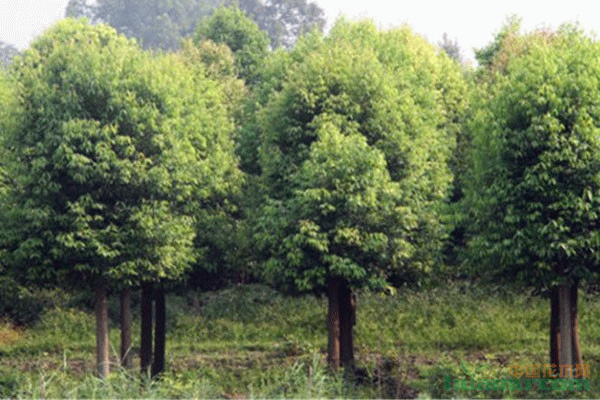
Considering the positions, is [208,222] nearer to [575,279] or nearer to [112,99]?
[112,99]

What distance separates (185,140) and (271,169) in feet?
6.63

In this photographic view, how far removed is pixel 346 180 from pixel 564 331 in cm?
538

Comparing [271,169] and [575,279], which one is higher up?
[271,169]

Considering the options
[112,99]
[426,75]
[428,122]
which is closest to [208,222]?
[112,99]

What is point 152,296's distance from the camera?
22766 mm

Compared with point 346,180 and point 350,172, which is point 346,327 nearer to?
point 346,180

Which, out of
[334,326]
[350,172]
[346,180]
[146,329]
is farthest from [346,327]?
[146,329]

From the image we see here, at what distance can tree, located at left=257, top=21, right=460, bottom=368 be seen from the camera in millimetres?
A: 19859

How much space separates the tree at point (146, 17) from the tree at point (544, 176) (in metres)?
64.8

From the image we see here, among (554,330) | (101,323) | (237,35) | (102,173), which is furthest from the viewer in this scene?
(237,35)

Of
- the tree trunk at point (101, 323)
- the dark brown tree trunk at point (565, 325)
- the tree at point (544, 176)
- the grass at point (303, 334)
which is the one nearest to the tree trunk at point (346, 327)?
the grass at point (303, 334)

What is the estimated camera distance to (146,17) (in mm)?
83438

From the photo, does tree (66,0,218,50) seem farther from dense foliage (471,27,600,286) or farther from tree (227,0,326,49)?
dense foliage (471,27,600,286)

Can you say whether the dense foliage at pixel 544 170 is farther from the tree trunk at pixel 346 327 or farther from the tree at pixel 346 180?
the tree trunk at pixel 346 327
